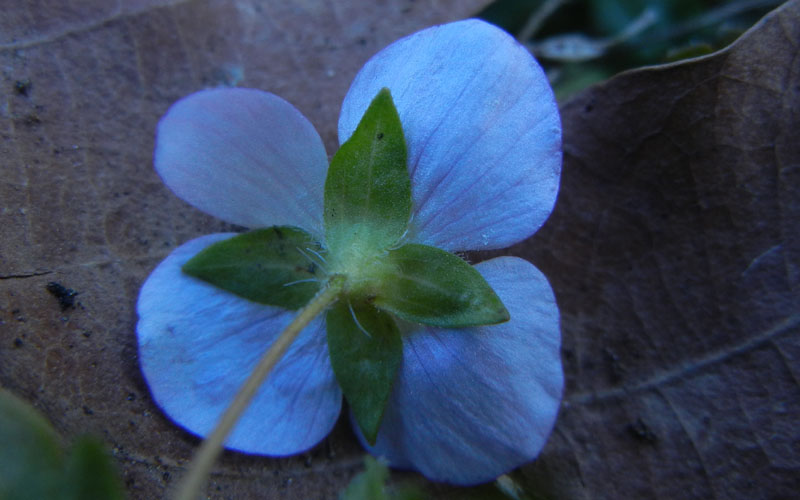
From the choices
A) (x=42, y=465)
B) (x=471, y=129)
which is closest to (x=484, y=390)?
(x=471, y=129)

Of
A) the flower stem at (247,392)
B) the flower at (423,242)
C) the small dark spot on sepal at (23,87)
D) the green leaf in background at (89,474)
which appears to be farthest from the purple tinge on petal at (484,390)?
the small dark spot on sepal at (23,87)

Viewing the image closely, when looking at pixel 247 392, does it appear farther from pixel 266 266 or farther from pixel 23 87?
pixel 23 87

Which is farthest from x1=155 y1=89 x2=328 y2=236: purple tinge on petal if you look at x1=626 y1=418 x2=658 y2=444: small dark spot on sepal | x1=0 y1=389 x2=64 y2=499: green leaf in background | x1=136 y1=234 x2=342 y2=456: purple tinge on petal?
x1=626 y1=418 x2=658 y2=444: small dark spot on sepal

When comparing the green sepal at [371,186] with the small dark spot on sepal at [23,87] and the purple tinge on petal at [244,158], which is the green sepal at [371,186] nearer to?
the purple tinge on petal at [244,158]

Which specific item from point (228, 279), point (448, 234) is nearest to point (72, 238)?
point (228, 279)

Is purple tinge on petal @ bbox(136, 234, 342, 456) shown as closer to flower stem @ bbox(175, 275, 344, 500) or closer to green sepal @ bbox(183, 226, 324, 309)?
green sepal @ bbox(183, 226, 324, 309)

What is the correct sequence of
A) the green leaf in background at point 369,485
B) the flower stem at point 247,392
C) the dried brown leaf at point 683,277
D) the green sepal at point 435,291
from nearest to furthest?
the flower stem at point 247,392, the green leaf in background at point 369,485, the green sepal at point 435,291, the dried brown leaf at point 683,277
